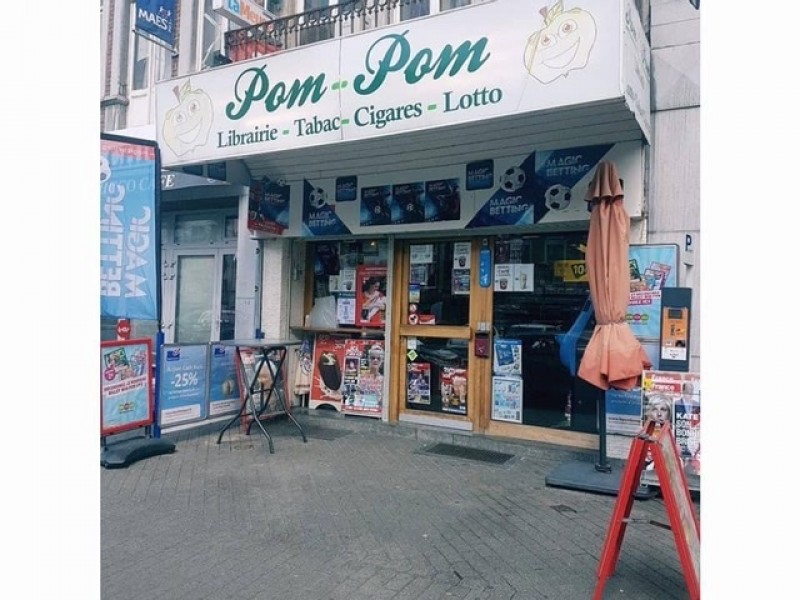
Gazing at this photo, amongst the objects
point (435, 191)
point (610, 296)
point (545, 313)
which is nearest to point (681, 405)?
point (610, 296)

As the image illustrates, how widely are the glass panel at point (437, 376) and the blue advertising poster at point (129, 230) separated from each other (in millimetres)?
2926

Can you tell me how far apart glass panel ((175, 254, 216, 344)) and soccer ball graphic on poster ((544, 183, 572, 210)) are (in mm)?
5442

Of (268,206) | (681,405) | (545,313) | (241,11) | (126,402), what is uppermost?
(241,11)

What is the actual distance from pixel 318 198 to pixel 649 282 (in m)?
3.97

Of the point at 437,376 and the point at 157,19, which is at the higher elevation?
the point at 157,19

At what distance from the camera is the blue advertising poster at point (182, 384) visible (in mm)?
6406

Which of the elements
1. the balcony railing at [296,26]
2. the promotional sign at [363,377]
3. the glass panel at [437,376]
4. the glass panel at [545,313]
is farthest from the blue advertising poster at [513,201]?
the balcony railing at [296,26]

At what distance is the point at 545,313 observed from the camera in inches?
248

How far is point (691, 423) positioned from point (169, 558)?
4003 mm

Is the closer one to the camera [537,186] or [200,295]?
[537,186]

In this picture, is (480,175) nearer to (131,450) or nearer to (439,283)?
(439,283)

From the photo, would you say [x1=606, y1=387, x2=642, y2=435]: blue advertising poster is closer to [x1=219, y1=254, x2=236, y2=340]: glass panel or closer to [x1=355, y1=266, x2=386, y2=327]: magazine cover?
[x1=355, y1=266, x2=386, y2=327]: magazine cover

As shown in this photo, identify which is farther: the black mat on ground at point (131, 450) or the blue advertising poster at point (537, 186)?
the blue advertising poster at point (537, 186)

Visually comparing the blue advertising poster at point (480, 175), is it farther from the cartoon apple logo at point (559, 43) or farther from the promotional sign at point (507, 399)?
the promotional sign at point (507, 399)
